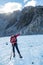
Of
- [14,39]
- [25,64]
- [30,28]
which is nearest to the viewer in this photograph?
[25,64]

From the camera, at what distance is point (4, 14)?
192 m

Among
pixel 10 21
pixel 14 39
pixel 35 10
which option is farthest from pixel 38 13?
pixel 14 39

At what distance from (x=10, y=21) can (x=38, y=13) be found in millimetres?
36527

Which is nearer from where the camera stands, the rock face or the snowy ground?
the snowy ground

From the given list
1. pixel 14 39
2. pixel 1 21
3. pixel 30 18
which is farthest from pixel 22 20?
pixel 14 39

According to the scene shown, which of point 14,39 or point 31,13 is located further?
point 31,13

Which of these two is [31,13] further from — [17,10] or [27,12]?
[17,10]

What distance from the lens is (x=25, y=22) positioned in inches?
5448

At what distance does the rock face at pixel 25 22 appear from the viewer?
379 feet

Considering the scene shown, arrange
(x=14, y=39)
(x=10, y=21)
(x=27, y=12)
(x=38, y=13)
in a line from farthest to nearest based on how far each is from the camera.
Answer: (x=10, y=21), (x=27, y=12), (x=38, y=13), (x=14, y=39)

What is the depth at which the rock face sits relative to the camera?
11547 cm

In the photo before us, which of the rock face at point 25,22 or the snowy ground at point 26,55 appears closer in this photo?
the snowy ground at point 26,55

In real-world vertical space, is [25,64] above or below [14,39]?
below

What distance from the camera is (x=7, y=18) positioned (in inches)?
7180
